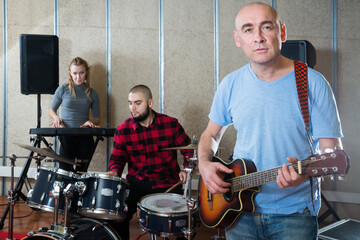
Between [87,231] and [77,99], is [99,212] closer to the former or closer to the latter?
[87,231]

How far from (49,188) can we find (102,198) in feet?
1.37

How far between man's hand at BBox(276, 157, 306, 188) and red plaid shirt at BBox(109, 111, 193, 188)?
182cm

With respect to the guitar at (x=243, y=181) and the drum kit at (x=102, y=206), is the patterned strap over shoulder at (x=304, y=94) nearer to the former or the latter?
the guitar at (x=243, y=181)

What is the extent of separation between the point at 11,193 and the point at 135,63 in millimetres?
2240

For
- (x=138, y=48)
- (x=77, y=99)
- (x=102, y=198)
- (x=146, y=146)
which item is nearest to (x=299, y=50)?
(x=146, y=146)

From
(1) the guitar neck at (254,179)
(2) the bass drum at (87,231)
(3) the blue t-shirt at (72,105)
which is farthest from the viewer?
(3) the blue t-shirt at (72,105)

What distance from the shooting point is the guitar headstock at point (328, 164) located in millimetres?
1012

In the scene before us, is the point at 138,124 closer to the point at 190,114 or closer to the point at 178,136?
the point at 178,136

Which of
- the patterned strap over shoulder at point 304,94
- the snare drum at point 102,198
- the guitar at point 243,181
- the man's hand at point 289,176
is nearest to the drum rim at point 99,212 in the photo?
the snare drum at point 102,198

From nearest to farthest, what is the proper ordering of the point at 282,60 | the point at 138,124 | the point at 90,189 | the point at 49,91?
the point at 282,60
the point at 90,189
the point at 138,124
the point at 49,91

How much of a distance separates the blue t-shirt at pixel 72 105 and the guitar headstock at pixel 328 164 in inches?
124

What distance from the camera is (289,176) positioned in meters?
1.04

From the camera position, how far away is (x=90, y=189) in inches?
85.2

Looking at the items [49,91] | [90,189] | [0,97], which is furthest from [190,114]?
[0,97]
